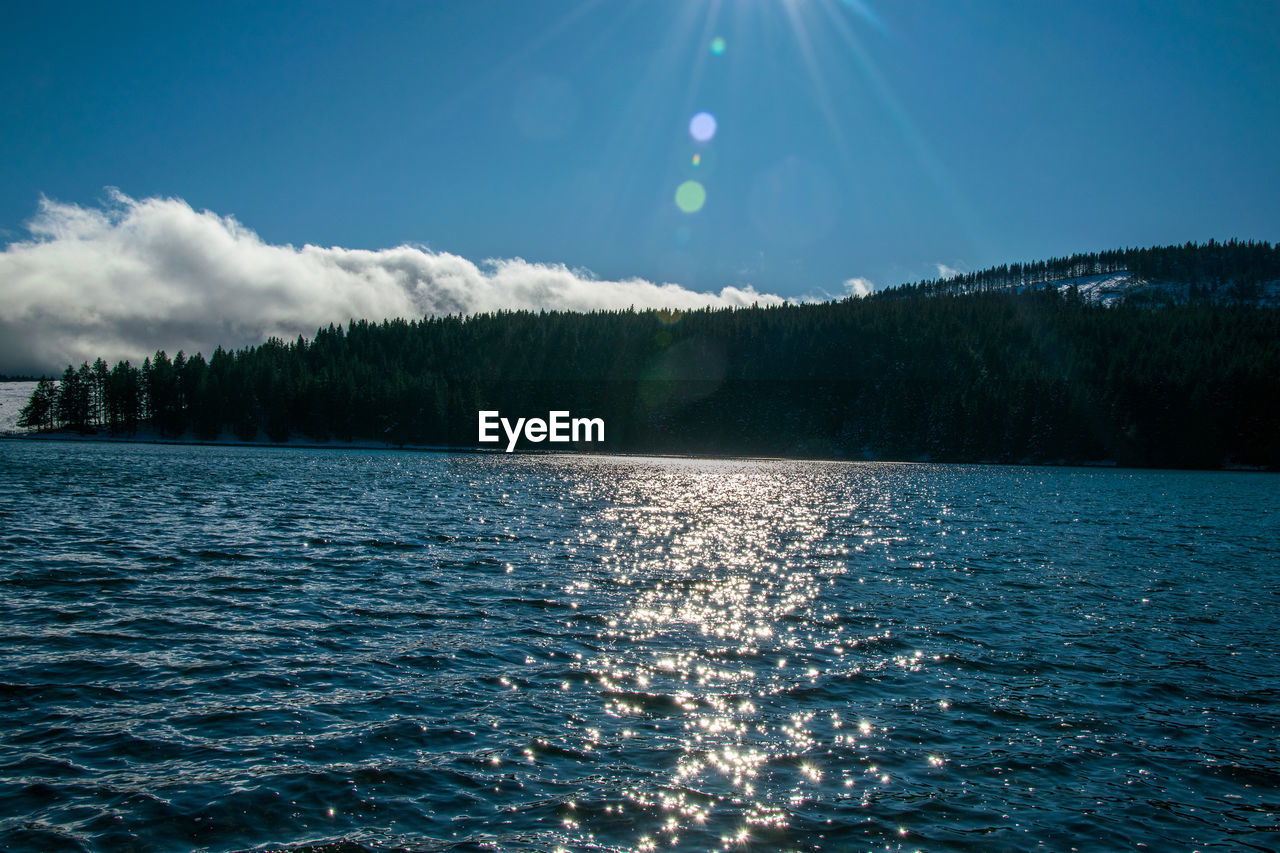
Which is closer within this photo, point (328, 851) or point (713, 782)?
point (328, 851)

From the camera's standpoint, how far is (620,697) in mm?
14484

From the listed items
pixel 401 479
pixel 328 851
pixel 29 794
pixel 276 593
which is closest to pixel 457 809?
pixel 328 851

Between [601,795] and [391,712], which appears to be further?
[391,712]

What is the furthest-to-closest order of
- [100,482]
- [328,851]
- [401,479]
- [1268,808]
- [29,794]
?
[401,479]
[100,482]
[1268,808]
[29,794]
[328,851]

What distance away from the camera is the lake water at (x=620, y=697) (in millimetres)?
9922

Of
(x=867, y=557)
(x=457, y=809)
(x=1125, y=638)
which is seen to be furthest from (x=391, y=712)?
(x=867, y=557)

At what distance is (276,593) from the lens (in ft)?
73.7

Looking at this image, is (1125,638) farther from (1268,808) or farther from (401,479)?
(401,479)

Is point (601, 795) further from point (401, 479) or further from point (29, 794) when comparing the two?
point (401, 479)

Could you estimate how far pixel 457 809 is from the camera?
1000cm

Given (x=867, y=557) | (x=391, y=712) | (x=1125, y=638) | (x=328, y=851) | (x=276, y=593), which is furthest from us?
(x=867, y=557)

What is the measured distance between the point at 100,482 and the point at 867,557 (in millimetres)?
62643

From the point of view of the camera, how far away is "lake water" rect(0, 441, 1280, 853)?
32.6 ft

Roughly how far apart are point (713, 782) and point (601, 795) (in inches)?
68.1
